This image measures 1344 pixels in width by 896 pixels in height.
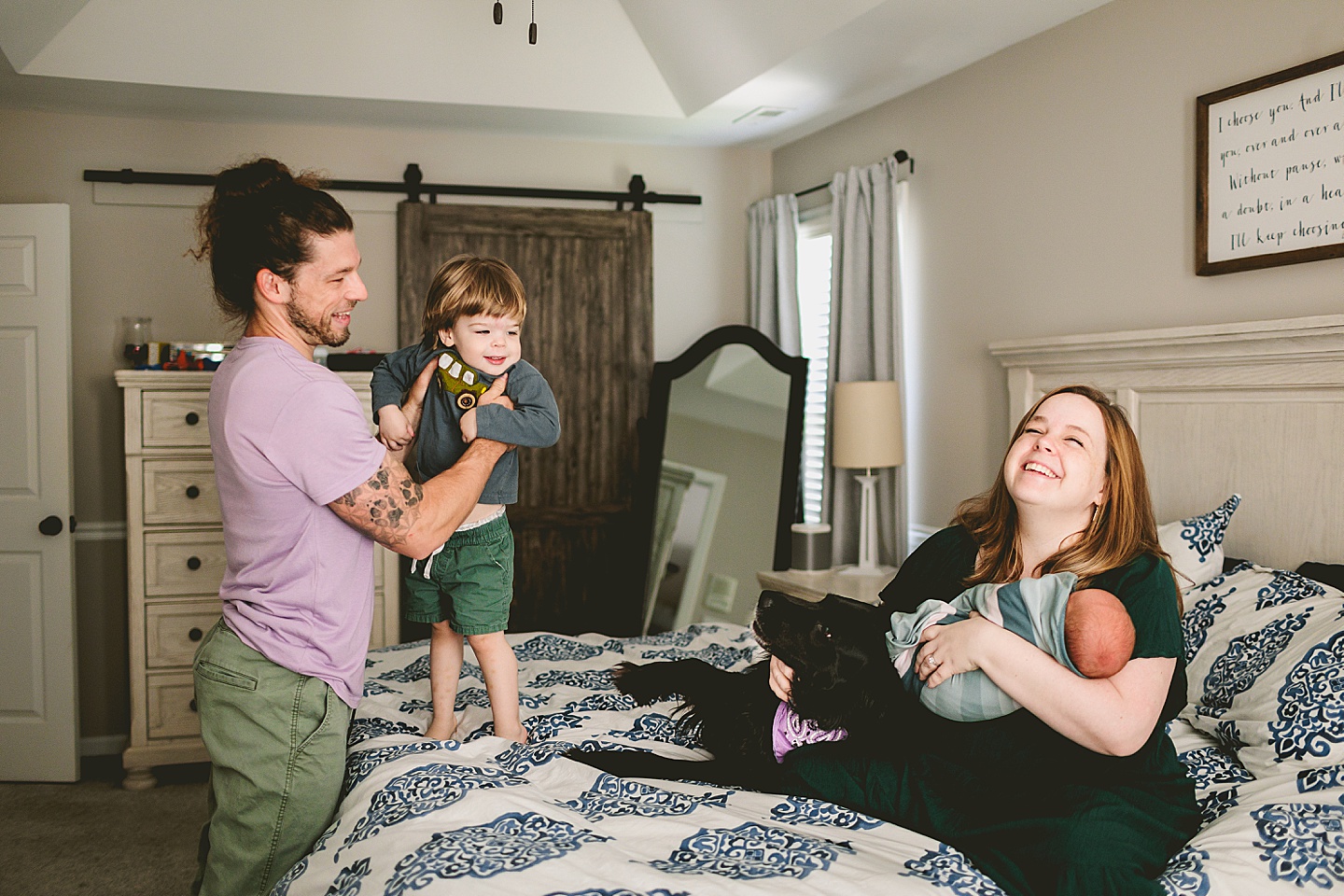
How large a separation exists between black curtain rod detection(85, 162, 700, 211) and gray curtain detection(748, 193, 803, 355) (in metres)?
0.31

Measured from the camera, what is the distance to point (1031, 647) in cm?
148

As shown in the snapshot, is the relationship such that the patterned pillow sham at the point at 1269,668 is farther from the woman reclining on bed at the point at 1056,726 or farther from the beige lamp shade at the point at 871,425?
the beige lamp shade at the point at 871,425

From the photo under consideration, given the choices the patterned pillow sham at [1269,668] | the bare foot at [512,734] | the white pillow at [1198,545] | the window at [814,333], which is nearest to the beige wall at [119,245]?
the window at [814,333]

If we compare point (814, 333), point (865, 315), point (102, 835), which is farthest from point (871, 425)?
point (102, 835)

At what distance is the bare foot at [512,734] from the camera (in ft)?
6.34

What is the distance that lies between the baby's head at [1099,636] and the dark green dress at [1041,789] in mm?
60

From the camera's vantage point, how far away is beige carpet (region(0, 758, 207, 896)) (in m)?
2.86

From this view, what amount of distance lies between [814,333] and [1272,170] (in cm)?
205

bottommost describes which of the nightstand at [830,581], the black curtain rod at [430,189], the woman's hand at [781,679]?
the nightstand at [830,581]

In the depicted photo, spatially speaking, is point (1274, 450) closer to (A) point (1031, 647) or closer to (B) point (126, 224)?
(A) point (1031, 647)

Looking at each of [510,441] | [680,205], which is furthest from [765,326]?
[510,441]

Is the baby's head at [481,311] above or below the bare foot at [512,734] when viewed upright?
above

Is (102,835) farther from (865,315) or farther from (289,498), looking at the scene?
(865,315)

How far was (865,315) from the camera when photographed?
3.79 meters
